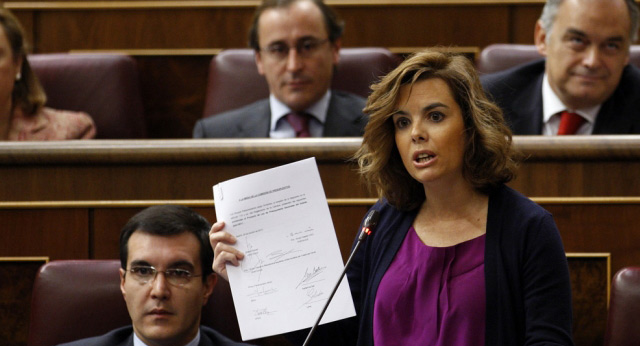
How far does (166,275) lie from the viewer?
1.02 meters

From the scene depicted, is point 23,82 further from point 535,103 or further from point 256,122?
point 535,103

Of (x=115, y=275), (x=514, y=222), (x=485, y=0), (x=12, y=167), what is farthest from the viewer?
(x=485, y=0)

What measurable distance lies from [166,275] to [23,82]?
26.1 inches

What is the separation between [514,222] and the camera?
2.61 feet

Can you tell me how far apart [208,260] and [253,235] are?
0.19 m

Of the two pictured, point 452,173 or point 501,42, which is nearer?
point 452,173

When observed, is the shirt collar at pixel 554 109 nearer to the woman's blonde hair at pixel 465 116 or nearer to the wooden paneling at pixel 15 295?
the woman's blonde hair at pixel 465 116

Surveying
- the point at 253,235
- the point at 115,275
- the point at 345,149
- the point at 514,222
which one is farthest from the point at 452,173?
the point at 115,275

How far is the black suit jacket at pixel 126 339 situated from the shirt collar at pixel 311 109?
54 centimetres

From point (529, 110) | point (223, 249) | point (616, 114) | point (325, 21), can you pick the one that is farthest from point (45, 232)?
point (616, 114)

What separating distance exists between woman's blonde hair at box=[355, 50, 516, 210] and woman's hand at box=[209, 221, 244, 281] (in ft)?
0.52

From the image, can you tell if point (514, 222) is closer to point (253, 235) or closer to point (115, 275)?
point (253, 235)

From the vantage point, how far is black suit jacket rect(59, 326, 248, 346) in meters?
1.00

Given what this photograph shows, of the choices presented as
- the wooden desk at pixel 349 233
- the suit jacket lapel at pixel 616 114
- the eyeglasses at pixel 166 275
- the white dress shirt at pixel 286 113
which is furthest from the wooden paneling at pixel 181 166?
the white dress shirt at pixel 286 113
